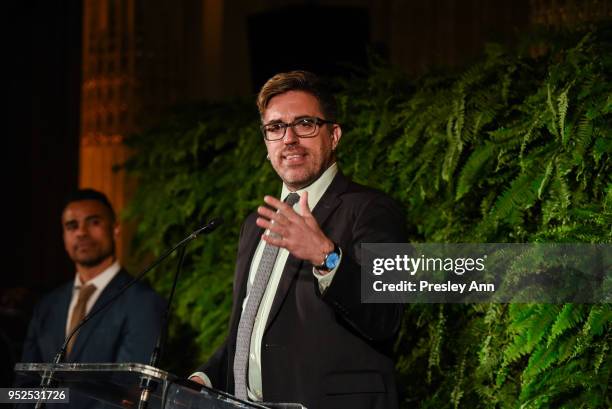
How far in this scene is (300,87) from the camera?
11.0 feet

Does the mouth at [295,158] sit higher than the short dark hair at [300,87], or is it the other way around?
the short dark hair at [300,87]

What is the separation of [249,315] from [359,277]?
52 cm

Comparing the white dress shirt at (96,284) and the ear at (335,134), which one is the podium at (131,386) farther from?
the white dress shirt at (96,284)

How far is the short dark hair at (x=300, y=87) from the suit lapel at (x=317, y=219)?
23 cm

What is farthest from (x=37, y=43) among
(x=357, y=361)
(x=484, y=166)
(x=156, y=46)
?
(x=357, y=361)

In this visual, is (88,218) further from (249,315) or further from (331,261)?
Result: (331,261)

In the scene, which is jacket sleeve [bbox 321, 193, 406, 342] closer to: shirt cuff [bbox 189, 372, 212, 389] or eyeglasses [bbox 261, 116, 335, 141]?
eyeglasses [bbox 261, 116, 335, 141]

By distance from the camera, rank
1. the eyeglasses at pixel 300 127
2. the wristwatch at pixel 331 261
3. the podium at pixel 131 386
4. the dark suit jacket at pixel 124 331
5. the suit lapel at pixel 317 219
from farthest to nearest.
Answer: the dark suit jacket at pixel 124 331 → the eyeglasses at pixel 300 127 → the suit lapel at pixel 317 219 → the wristwatch at pixel 331 261 → the podium at pixel 131 386

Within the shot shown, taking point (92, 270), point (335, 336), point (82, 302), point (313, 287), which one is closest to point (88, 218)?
point (92, 270)

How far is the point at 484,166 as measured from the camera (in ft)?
12.7

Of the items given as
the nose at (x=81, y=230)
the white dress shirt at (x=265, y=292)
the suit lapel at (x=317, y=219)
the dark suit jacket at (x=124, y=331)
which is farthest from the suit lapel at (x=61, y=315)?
the suit lapel at (x=317, y=219)

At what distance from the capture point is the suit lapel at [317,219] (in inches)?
126

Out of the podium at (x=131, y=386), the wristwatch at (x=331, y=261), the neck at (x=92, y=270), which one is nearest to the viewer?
the podium at (x=131, y=386)

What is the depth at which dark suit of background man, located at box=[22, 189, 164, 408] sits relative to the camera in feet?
16.5
